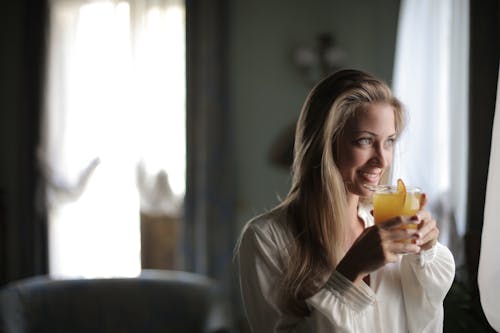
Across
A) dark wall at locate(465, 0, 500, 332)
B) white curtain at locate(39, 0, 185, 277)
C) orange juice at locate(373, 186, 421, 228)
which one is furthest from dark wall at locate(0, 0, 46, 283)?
orange juice at locate(373, 186, 421, 228)

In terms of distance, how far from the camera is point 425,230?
1189 millimetres

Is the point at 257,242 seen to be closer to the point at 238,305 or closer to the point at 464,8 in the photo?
the point at 464,8

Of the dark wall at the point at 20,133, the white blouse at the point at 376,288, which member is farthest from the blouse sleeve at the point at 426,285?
the dark wall at the point at 20,133

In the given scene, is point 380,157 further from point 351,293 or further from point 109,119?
point 109,119

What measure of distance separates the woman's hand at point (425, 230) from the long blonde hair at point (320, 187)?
21cm

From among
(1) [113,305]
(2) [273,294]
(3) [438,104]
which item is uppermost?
(3) [438,104]

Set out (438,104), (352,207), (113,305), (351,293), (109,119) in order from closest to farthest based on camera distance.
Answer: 1. (351,293)
2. (352,207)
3. (438,104)
4. (113,305)
5. (109,119)

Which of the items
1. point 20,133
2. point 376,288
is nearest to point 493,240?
point 376,288

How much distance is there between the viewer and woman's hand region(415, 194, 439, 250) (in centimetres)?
118

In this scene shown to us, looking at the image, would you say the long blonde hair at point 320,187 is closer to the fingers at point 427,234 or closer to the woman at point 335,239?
the woman at point 335,239

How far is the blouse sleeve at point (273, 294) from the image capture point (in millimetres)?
1148

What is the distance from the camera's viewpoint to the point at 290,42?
388 cm

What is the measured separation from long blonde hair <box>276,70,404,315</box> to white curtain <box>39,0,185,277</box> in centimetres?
259

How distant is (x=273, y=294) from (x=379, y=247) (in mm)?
274
